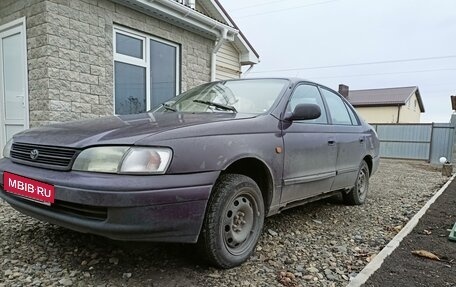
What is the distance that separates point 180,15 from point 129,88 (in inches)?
68.8

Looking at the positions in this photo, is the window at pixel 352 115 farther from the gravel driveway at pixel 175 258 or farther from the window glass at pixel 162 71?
the window glass at pixel 162 71

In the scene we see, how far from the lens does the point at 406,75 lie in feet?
141

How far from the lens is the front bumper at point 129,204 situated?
180 centimetres

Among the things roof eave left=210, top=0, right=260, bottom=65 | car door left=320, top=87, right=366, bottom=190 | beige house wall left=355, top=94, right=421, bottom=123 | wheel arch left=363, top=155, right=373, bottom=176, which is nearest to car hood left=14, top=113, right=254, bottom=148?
car door left=320, top=87, right=366, bottom=190

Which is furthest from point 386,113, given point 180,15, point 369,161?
point 180,15

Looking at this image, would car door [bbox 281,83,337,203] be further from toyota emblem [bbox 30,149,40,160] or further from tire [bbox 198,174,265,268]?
toyota emblem [bbox 30,149,40,160]

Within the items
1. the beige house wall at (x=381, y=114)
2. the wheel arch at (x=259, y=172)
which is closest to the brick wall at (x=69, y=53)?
the wheel arch at (x=259, y=172)

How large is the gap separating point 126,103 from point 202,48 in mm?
2359

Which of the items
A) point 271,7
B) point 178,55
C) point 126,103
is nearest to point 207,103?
point 126,103

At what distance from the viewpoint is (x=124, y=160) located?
6.16 feet

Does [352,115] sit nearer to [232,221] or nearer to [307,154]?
[307,154]

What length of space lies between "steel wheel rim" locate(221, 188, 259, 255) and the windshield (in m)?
0.84

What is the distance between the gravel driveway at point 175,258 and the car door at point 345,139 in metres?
0.62

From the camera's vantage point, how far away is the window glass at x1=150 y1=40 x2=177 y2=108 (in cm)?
625
